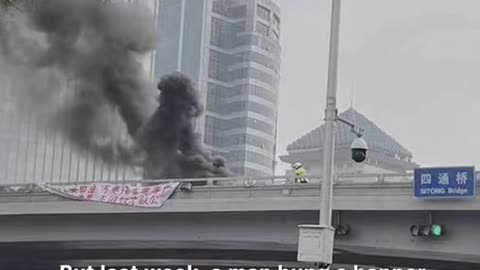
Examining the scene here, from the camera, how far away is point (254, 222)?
23.8 meters

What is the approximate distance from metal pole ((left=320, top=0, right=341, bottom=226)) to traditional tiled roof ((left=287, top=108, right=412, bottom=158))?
1038 cm

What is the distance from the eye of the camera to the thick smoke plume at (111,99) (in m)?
51.7

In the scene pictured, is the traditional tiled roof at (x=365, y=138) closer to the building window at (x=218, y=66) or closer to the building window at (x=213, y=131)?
the building window at (x=213, y=131)

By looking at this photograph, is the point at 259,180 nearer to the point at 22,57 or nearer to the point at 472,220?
the point at 472,220

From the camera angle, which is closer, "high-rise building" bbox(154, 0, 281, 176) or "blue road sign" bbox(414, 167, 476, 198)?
"blue road sign" bbox(414, 167, 476, 198)

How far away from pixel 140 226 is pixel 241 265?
9.65m

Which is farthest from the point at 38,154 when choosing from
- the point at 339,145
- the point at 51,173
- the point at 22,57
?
the point at 339,145

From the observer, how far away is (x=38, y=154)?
7069 cm

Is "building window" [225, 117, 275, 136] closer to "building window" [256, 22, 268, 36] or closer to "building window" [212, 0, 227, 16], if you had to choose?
"building window" [256, 22, 268, 36]

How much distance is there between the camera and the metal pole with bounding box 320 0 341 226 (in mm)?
11000

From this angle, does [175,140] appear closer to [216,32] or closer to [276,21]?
[216,32]

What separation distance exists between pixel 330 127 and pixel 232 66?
94452 millimetres

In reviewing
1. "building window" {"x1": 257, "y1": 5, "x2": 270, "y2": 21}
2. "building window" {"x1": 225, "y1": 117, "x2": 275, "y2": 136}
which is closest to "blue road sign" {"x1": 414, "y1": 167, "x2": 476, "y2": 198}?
"building window" {"x1": 225, "y1": 117, "x2": 275, "y2": 136}

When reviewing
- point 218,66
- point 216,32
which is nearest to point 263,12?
point 216,32
